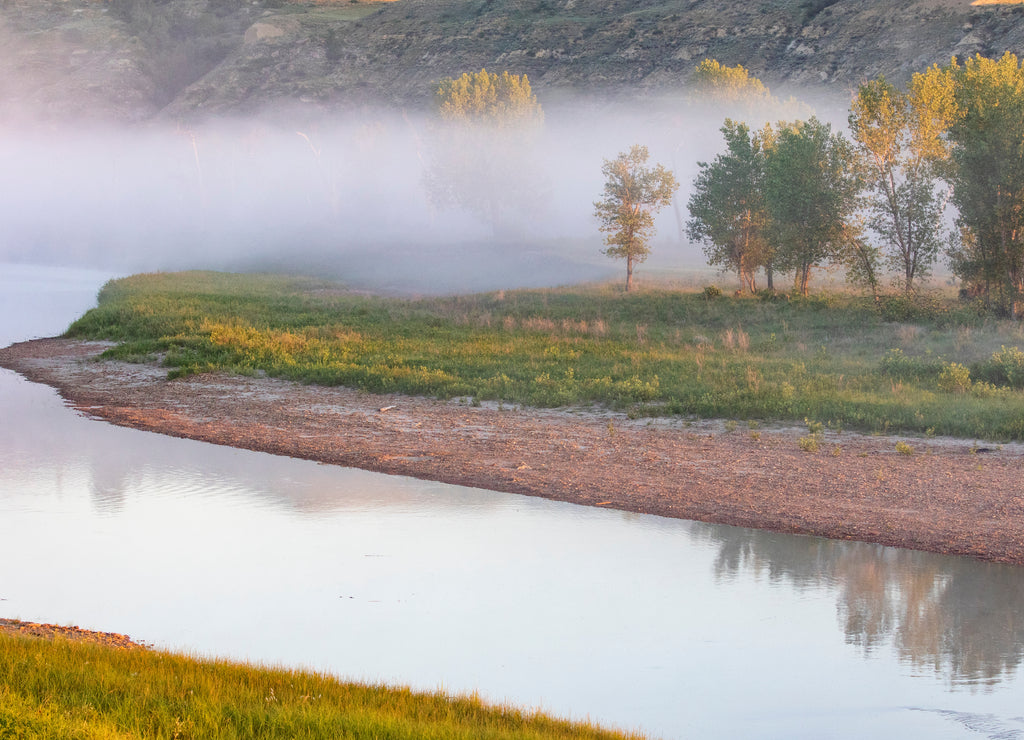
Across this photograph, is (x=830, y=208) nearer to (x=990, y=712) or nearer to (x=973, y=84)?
(x=973, y=84)

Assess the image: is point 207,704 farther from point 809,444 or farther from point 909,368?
point 909,368

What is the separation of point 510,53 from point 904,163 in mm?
116704

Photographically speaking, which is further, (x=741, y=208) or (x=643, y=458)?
(x=741, y=208)

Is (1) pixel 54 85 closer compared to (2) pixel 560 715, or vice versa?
(2) pixel 560 715

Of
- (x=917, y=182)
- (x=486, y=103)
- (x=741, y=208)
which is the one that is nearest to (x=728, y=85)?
(x=486, y=103)

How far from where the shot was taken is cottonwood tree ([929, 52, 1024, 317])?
34.9 m

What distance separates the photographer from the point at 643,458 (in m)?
17.1

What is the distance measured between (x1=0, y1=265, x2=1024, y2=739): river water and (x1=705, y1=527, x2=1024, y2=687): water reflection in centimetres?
3

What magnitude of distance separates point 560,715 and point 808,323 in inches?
1278

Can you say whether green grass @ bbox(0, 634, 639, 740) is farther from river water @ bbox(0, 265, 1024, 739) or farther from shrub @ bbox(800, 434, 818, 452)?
shrub @ bbox(800, 434, 818, 452)

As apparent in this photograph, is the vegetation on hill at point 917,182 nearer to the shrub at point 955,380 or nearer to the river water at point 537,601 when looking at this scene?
the shrub at point 955,380

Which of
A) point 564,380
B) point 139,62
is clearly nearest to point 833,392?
point 564,380

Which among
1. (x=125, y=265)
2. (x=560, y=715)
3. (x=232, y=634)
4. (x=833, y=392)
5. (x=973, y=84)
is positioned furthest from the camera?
(x=125, y=265)

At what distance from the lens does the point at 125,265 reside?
96688mm
